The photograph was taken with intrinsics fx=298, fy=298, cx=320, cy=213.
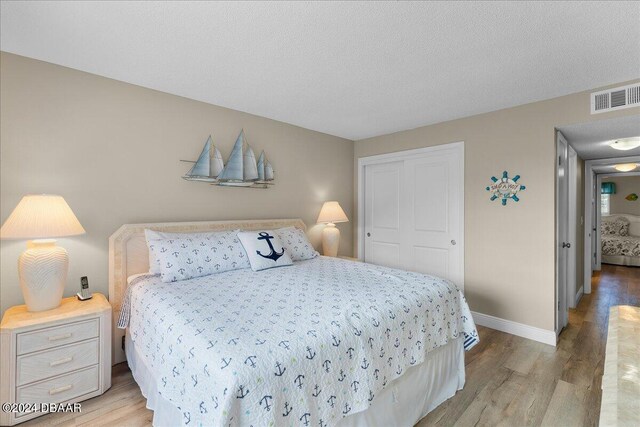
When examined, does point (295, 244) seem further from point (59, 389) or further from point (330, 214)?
point (59, 389)

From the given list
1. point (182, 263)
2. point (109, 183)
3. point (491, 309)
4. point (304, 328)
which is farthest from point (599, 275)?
point (109, 183)

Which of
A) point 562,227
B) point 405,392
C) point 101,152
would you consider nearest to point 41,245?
point 101,152

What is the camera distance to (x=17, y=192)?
206cm

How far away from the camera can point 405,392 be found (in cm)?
173

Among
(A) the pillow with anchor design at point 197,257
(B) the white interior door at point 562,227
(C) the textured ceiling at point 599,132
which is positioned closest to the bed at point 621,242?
(C) the textured ceiling at point 599,132

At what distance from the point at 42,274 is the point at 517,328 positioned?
403 cm

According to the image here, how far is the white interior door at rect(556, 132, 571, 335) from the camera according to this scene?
294 cm

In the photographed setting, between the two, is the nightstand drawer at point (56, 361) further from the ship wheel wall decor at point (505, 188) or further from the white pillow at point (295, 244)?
the ship wheel wall decor at point (505, 188)

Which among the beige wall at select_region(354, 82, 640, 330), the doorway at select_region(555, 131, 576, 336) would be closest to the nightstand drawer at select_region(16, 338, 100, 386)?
the beige wall at select_region(354, 82, 640, 330)

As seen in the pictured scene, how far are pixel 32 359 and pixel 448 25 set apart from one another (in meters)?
3.15

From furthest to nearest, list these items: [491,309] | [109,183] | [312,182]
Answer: [312,182], [491,309], [109,183]

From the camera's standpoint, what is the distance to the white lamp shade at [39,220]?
183cm

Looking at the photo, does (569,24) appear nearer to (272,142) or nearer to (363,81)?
(363,81)

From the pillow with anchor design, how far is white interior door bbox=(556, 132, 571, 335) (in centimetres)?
306
